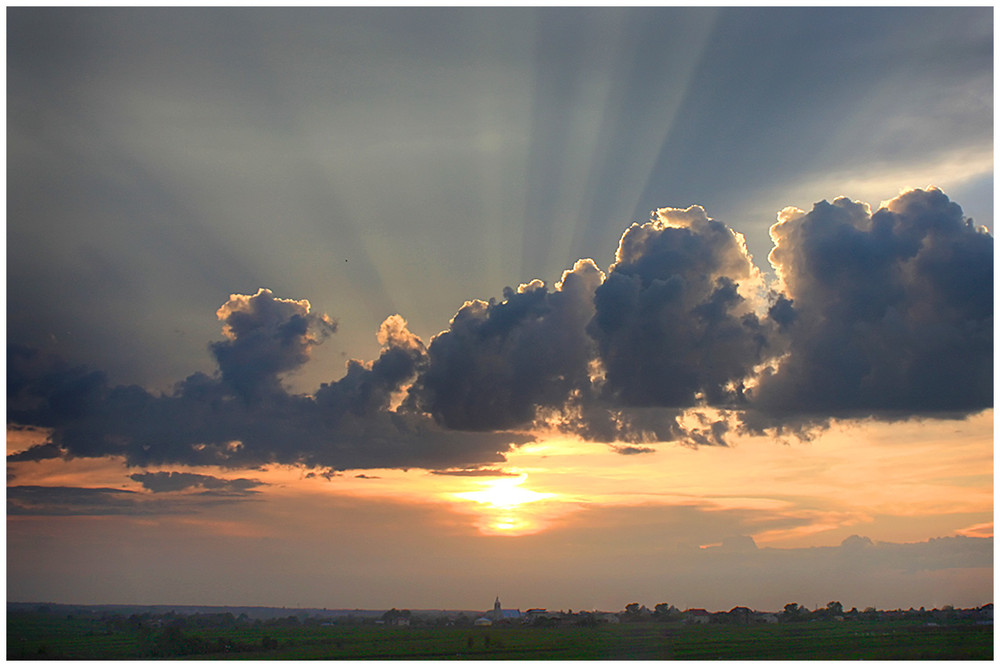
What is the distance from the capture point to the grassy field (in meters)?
52.6

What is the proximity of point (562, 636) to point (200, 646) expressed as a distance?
25987mm

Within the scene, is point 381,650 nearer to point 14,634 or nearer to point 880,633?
point 14,634

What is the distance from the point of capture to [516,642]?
64.9 m

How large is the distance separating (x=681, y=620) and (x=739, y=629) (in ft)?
16.3

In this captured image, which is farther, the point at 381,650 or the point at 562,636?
the point at 562,636

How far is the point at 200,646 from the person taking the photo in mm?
60656

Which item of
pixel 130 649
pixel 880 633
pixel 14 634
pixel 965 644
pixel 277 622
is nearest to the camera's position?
pixel 14 634

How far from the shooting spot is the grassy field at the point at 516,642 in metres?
52.6

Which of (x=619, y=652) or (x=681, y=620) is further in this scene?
(x=681, y=620)

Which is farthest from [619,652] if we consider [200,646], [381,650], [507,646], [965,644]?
[200,646]

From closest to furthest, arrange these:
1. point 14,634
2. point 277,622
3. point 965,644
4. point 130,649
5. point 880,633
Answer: point 14,634 → point 965,644 → point 130,649 → point 880,633 → point 277,622

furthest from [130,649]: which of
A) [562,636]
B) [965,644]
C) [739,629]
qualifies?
[965,644]

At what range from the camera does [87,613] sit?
61.8m

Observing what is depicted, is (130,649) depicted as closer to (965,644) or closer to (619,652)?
(619,652)
